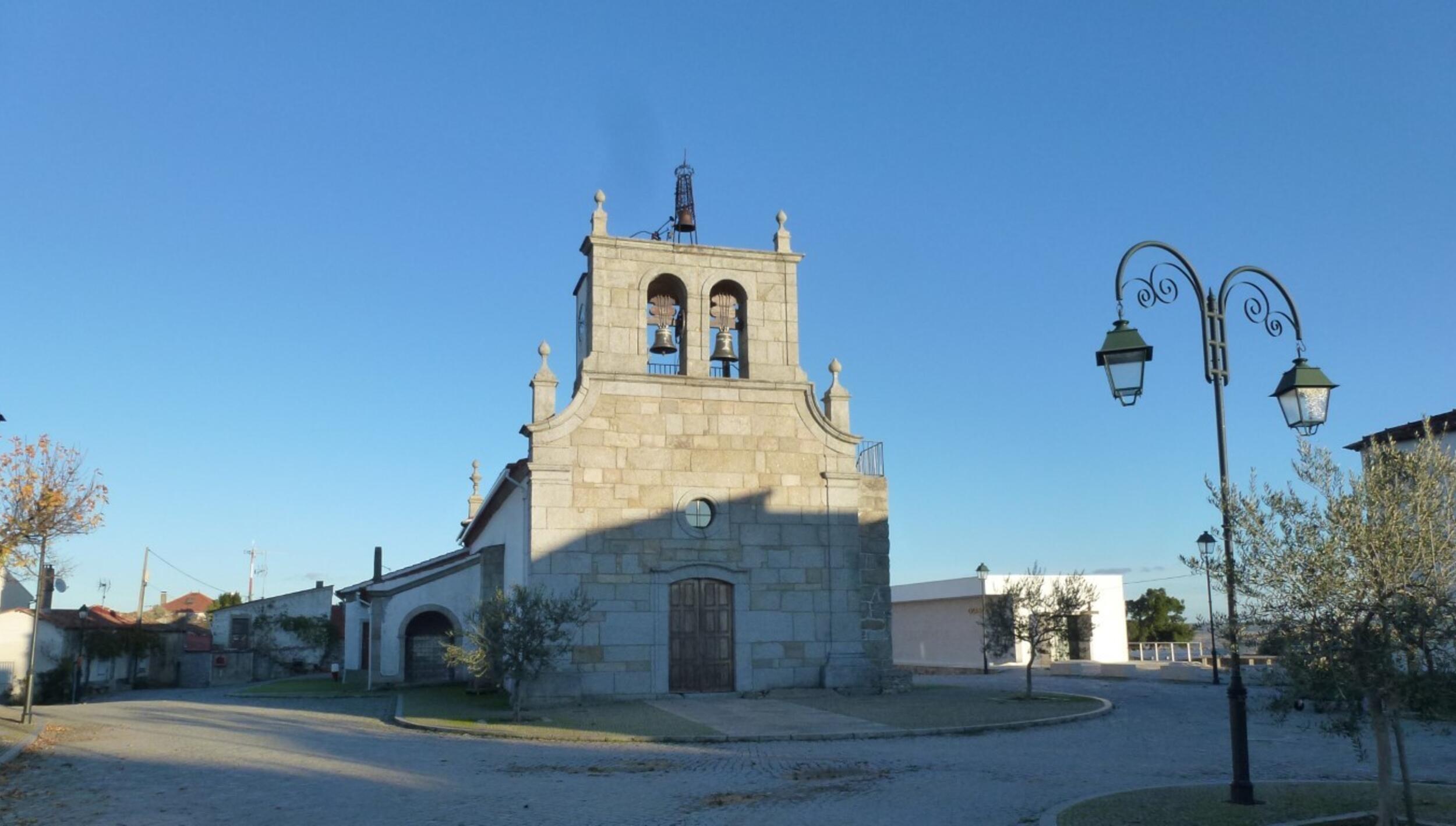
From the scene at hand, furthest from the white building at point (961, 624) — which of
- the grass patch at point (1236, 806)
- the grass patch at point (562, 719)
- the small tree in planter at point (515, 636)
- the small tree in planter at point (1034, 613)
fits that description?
the grass patch at point (1236, 806)

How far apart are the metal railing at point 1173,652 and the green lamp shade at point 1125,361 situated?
30.1 metres

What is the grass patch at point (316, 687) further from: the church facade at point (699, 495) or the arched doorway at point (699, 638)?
the arched doorway at point (699, 638)

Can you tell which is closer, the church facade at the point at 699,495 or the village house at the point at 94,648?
the church facade at the point at 699,495

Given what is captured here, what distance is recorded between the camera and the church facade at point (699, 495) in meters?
22.9

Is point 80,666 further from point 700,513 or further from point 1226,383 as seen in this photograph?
point 1226,383

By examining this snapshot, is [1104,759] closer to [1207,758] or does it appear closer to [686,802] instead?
[1207,758]

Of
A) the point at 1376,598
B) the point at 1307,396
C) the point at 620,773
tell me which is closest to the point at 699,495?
the point at 620,773

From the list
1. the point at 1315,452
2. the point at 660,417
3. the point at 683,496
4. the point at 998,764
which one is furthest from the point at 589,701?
the point at 1315,452

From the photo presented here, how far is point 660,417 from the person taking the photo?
2389 cm

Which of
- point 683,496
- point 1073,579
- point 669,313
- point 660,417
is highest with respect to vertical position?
point 669,313

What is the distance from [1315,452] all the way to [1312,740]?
27.8ft

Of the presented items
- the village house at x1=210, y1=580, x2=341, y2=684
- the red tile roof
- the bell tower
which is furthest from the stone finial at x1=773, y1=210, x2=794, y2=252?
the red tile roof

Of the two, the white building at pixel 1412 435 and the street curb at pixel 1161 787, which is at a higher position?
the white building at pixel 1412 435

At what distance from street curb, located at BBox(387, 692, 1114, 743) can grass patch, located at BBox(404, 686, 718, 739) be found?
0.24 ft
